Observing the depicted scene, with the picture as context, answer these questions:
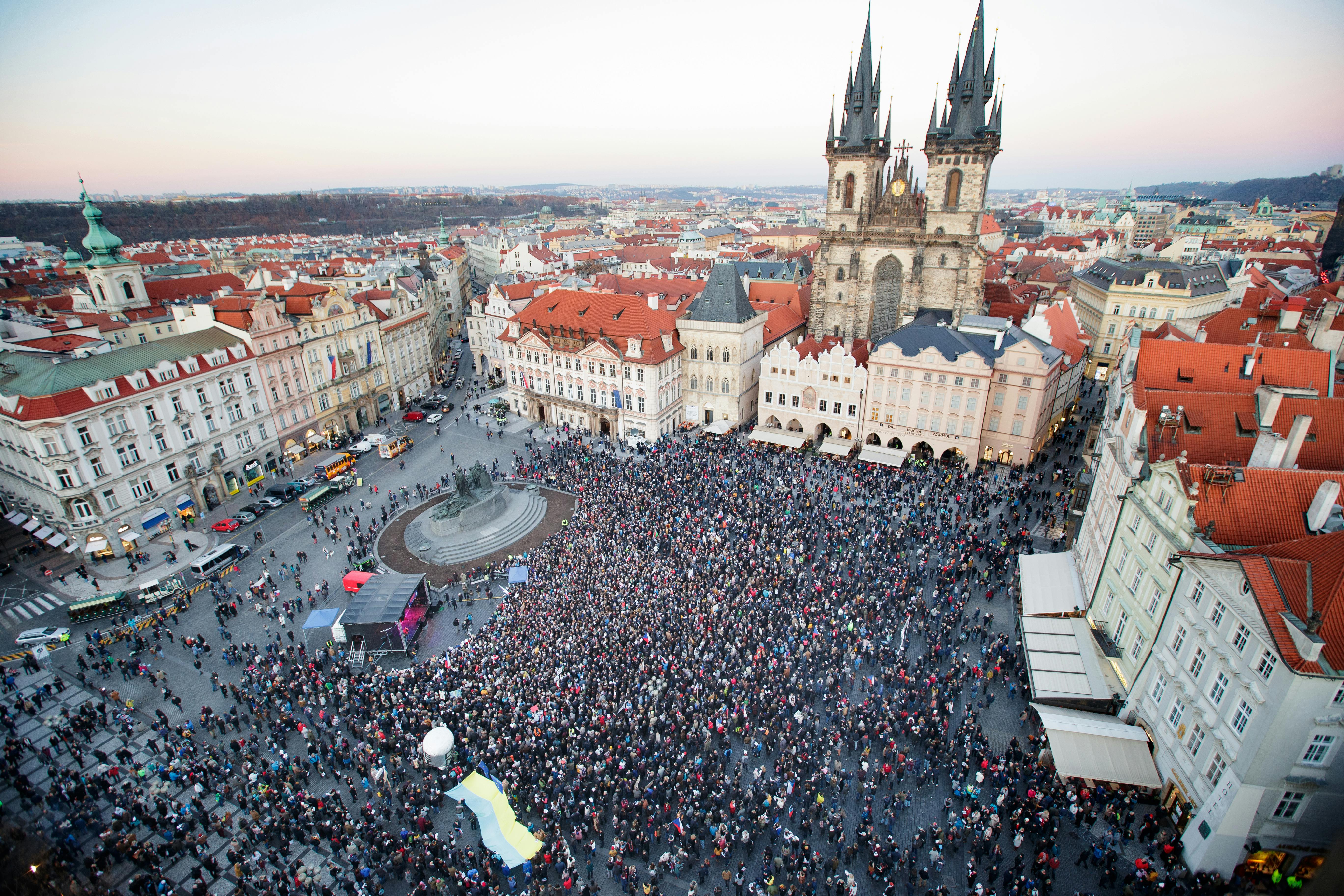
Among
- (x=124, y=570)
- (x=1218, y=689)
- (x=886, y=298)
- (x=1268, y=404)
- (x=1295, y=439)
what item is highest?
(x=1268, y=404)

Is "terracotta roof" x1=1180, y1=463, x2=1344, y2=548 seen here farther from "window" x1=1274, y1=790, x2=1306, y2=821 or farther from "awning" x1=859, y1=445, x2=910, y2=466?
"awning" x1=859, y1=445, x2=910, y2=466

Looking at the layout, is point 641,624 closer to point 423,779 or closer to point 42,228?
point 423,779

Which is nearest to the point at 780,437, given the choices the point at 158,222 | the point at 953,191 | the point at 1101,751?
the point at 953,191

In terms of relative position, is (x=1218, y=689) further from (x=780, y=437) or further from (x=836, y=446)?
(x=780, y=437)

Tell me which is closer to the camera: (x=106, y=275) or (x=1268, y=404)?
(x=1268, y=404)

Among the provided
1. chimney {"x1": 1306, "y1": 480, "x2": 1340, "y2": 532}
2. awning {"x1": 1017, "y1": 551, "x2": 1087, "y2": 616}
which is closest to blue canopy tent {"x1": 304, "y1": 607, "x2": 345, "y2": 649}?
awning {"x1": 1017, "y1": 551, "x2": 1087, "y2": 616}

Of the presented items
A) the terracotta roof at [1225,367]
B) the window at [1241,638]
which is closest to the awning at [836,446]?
the terracotta roof at [1225,367]
